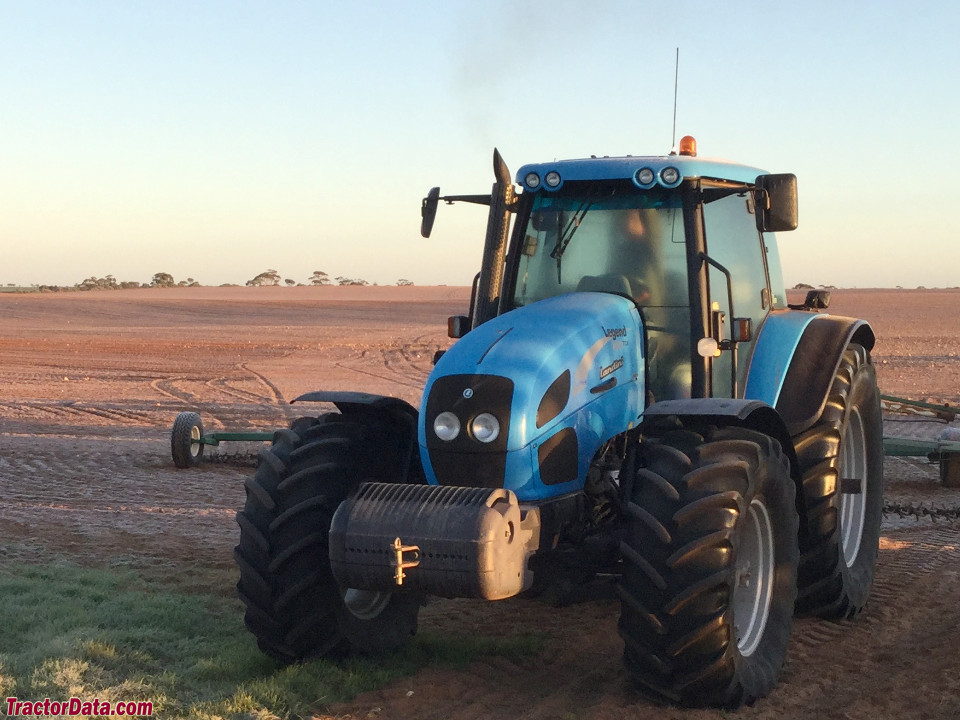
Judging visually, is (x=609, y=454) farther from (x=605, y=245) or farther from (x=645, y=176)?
(x=645, y=176)

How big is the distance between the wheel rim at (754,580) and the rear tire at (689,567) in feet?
0.78

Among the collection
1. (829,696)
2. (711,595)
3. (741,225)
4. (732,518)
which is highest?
(741,225)

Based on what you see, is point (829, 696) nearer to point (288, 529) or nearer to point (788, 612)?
point (788, 612)

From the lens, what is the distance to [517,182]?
6164mm

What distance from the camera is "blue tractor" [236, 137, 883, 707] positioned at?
4.67 m

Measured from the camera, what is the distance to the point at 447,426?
5020 millimetres

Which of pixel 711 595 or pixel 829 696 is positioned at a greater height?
pixel 711 595

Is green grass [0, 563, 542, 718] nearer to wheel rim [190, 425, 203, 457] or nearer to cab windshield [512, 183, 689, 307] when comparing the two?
cab windshield [512, 183, 689, 307]

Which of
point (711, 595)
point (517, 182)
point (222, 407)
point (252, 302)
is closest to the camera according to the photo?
point (711, 595)

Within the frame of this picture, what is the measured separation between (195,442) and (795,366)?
22.3 feet

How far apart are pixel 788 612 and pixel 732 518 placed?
0.92m

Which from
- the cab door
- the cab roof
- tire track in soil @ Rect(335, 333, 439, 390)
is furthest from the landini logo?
tire track in soil @ Rect(335, 333, 439, 390)

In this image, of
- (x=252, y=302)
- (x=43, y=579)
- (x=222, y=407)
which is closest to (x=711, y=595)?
(x=43, y=579)

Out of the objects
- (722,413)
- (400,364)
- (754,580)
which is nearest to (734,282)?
(722,413)
